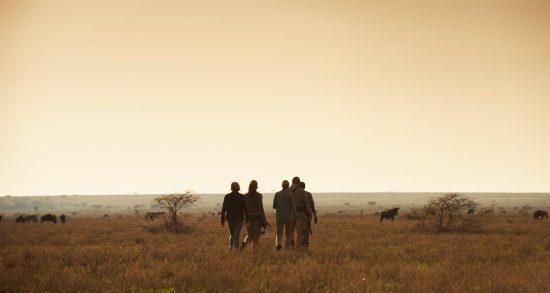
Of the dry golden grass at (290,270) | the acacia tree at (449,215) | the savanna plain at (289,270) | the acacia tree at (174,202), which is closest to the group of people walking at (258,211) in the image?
the savanna plain at (289,270)

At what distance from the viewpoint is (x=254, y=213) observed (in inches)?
577

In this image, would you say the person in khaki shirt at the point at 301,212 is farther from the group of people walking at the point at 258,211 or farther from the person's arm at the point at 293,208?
the person's arm at the point at 293,208

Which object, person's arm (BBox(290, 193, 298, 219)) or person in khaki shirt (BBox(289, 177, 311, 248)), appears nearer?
person's arm (BBox(290, 193, 298, 219))

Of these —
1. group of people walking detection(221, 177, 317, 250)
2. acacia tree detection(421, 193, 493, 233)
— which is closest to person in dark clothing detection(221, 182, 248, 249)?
group of people walking detection(221, 177, 317, 250)

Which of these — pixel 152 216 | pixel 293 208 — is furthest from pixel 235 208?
pixel 152 216

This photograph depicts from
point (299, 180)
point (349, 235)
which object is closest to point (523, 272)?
point (299, 180)

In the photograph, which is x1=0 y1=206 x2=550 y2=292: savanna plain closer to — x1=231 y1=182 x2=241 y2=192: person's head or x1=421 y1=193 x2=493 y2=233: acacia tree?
x1=231 y1=182 x2=241 y2=192: person's head

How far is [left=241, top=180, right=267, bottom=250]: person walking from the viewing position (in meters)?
14.6

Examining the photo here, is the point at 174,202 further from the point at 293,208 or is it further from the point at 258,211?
the point at 293,208

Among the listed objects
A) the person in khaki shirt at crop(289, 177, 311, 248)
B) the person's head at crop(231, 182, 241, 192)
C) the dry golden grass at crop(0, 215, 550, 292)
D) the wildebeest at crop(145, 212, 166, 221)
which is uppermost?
the person's head at crop(231, 182, 241, 192)

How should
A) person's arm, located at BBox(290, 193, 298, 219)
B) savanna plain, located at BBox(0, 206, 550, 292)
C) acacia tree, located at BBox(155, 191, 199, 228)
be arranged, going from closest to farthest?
savanna plain, located at BBox(0, 206, 550, 292), person's arm, located at BBox(290, 193, 298, 219), acacia tree, located at BBox(155, 191, 199, 228)

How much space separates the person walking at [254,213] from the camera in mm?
14641

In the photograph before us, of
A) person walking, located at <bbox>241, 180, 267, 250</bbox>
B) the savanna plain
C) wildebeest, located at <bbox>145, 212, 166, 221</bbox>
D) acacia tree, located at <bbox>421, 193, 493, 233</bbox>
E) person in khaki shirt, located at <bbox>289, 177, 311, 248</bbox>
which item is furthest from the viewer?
wildebeest, located at <bbox>145, 212, 166, 221</bbox>

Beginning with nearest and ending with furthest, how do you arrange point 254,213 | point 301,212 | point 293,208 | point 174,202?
point 293,208 → point 254,213 → point 301,212 → point 174,202
